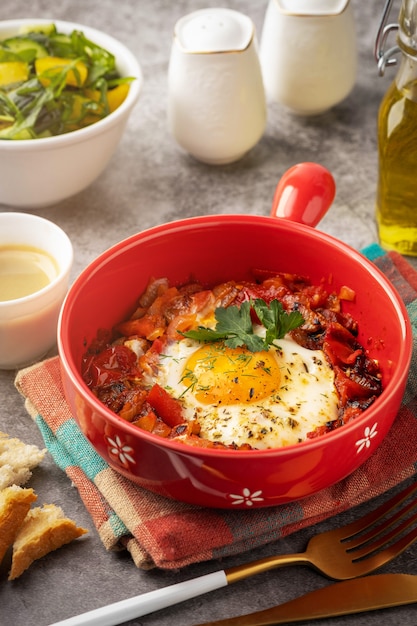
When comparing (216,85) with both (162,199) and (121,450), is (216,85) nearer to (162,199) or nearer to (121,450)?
(162,199)

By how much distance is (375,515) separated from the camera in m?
2.35

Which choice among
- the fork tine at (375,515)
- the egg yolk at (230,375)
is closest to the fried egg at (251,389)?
the egg yolk at (230,375)

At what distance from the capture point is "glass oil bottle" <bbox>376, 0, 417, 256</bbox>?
288cm

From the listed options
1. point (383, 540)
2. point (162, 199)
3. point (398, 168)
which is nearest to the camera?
point (383, 540)

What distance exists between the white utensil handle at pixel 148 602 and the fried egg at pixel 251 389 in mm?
354

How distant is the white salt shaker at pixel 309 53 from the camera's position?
361cm

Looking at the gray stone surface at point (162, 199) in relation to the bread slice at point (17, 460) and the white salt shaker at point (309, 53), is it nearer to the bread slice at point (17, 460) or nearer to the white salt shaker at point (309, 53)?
the bread slice at point (17, 460)

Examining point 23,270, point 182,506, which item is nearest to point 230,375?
point 182,506

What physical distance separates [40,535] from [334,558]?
0.76 metres

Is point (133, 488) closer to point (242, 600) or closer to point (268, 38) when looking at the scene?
point (242, 600)

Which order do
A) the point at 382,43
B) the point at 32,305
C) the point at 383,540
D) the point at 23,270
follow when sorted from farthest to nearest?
1. the point at 382,43
2. the point at 23,270
3. the point at 32,305
4. the point at 383,540

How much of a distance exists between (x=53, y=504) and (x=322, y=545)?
744mm

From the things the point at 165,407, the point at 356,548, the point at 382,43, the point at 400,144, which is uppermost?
the point at 382,43

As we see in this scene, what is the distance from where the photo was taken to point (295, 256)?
278cm
